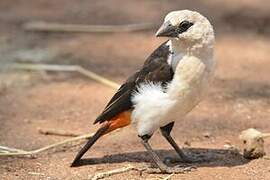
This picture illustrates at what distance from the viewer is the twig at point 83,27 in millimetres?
8453

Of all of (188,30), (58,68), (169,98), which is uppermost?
(188,30)

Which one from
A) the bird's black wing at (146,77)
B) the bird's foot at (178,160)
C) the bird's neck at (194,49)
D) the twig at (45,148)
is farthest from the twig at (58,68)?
the bird's neck at (194,49)

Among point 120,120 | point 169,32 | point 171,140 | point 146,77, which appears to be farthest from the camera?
point 171,140

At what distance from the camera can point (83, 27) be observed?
860 centimetres

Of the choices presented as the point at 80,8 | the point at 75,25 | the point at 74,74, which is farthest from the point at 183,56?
the point at 80,8

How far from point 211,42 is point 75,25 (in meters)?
4.30

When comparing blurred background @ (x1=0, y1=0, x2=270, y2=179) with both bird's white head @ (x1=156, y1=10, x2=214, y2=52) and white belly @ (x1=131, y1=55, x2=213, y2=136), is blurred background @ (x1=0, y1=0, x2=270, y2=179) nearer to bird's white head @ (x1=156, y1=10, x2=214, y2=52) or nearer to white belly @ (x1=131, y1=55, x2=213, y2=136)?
white belly @ (x1=131, y1=55, x2=213, y2=136)

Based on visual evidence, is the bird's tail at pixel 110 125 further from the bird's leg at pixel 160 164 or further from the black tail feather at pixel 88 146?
the bird's leg at pixel 160 164

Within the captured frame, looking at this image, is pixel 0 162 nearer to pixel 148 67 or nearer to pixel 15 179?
pixel 15 179

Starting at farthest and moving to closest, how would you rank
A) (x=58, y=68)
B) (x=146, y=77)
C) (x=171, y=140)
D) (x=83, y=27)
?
(x=83, y=27) < (x=58, y=68) < (x=171, y=140) < (x=146, y=77)

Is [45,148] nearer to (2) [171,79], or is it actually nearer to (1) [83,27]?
(2) [171,79]

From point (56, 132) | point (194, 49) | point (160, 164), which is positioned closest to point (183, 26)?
point (194, 49)

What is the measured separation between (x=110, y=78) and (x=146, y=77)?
2.26 m

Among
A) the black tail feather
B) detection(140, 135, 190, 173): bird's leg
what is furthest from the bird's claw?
the black tail feather
